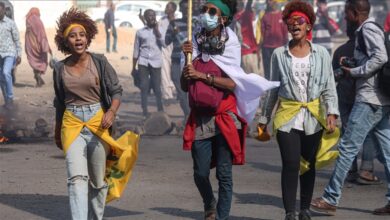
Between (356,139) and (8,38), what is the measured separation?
430 inches

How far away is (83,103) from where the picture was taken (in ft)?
24.7

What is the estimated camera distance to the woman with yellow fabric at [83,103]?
24.4 feet

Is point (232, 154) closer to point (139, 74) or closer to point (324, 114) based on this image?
point (324, 114)

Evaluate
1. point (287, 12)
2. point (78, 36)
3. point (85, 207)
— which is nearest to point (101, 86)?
point (78, 36)

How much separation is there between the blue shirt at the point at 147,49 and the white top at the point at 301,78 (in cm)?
924

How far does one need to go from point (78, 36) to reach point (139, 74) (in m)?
9.85

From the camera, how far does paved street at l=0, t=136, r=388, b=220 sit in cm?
875

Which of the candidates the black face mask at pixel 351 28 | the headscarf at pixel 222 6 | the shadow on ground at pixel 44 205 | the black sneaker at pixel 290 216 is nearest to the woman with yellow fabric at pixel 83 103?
the headscarf at pixel 222 6

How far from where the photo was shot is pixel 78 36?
7.53 metres

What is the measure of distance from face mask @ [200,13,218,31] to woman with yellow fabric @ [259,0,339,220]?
59 cm

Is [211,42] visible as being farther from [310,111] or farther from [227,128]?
[310,111]

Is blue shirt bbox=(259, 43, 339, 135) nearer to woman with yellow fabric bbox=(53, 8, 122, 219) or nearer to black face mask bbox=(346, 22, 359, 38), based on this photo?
black face mask bbox=(346, 22, 359, 38)

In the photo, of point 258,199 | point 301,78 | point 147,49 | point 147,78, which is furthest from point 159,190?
point 147,78

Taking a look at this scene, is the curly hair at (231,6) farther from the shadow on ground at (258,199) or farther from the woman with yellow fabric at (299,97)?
the shadow on ground at (258,199)
